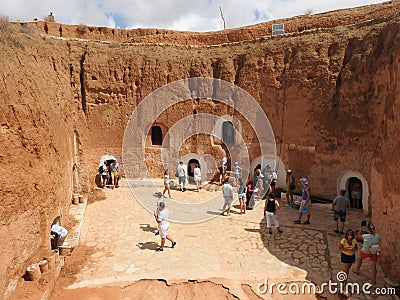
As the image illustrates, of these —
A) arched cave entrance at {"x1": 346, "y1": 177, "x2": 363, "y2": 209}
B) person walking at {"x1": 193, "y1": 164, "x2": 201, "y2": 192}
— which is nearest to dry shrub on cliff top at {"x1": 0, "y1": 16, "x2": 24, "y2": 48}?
person walking at {"x1": 193, "y1": 164, "x2": 201, "y2": 192}

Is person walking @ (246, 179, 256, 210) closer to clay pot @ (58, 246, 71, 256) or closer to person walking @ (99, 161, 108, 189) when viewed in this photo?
clay pot @ (58, 246, 71, 256)

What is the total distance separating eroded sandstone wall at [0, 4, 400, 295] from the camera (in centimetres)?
734

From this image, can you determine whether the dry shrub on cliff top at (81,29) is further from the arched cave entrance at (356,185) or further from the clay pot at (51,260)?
the arched cave entrance at (356,185)

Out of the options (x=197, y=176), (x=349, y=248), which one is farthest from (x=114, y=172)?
(x=349, y=248)

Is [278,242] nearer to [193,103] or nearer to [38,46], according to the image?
[193,103]

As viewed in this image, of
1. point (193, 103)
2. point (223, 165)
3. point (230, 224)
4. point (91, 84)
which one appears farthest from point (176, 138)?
point (230, 224)

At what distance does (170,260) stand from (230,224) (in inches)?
126

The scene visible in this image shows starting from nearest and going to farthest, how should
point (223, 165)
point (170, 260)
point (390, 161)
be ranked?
point (390, 161)
point (170, 260)
point (223, 165)

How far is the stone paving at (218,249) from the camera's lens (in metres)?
7.67

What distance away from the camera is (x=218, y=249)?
907 centimetres

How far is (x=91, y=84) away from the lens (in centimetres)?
1583

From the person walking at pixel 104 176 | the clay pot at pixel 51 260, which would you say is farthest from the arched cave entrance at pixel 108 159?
the clay pot at pixel 51 260

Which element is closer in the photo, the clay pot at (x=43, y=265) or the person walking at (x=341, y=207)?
the clay pot at (x=43, y=265)

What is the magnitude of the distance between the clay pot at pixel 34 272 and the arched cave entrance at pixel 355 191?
11.7 metres
